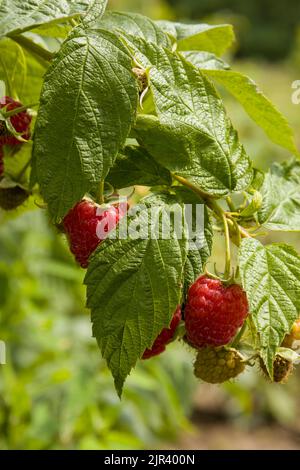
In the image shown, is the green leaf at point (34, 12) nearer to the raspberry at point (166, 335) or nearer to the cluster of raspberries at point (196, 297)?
the cluster of raspberries at point (196, 297)

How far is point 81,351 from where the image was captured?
6.07ft

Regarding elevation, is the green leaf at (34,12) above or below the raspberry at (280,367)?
above

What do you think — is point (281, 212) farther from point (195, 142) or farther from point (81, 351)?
point (81, 351)

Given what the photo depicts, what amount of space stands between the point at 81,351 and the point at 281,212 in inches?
47.1

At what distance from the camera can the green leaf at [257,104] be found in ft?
2.39

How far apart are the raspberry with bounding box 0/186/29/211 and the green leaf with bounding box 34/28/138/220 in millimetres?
208

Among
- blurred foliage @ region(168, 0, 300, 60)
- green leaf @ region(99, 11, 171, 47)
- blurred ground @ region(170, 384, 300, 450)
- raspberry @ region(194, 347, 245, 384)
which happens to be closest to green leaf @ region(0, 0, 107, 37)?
green leaf @ region(99, 11, 171, 47)

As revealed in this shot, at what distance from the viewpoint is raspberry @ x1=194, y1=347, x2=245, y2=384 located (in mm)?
700

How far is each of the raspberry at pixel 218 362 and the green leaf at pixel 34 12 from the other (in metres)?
0.32

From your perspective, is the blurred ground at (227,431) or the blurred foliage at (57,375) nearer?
the blurred foliage at (57,375)

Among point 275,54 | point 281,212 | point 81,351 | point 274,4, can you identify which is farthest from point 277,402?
point 274,4

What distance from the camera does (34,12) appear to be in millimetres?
568

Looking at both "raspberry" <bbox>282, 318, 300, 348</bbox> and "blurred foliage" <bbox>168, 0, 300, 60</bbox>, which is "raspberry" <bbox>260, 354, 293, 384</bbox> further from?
"blurred foliage" <bbox>168, 0, 300, 60</bbox>

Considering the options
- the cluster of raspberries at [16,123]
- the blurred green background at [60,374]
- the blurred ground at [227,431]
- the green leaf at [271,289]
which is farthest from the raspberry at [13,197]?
the blurred ground at [227,431]
